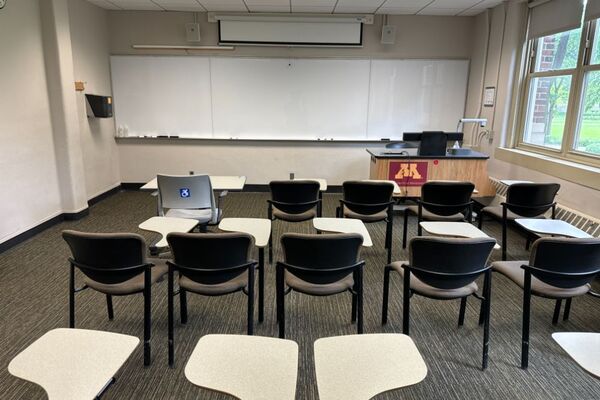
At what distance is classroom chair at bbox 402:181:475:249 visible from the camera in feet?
11.9

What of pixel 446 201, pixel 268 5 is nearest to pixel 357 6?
pixel 268 5

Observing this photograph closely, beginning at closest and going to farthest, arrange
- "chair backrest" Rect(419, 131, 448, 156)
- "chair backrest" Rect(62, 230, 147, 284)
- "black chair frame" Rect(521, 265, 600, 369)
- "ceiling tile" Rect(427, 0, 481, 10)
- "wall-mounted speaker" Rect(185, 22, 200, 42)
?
"chair backrest" Rect(62, 230, 147, 284)
"black chair frame" Rect(521, 265, 600, 369)
"chair backrest" Rect(419, 131, 448, 156)
"ceiling tile" Rect(427, 0, 481, 10)
"wall-mounted speaker" Rect(185, 22, 200, 42)

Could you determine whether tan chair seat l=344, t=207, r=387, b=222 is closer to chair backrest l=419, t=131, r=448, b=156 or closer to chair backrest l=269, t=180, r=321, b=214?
chair backrest l=269, t=180, r=321, b=214

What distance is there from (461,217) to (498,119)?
2356 mm

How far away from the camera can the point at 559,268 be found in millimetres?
2156

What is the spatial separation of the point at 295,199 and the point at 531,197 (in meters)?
2.12

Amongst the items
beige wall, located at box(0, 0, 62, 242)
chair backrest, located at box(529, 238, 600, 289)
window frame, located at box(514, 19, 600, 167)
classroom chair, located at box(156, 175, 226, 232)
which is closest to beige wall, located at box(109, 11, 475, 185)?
beige wall, located at box(0, 0, 62, 242)

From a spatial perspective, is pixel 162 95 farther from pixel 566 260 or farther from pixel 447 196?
pixel 566 260

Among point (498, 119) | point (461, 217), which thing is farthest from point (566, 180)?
point (498, 119)

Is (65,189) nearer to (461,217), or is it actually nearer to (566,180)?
(461,217)

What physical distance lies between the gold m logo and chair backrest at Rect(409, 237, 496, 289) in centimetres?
283

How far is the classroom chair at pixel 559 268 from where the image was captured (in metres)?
2.09

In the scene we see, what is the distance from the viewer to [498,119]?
5.41 m

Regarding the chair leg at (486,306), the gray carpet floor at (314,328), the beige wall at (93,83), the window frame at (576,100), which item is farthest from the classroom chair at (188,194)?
the window frame at (576,100)
